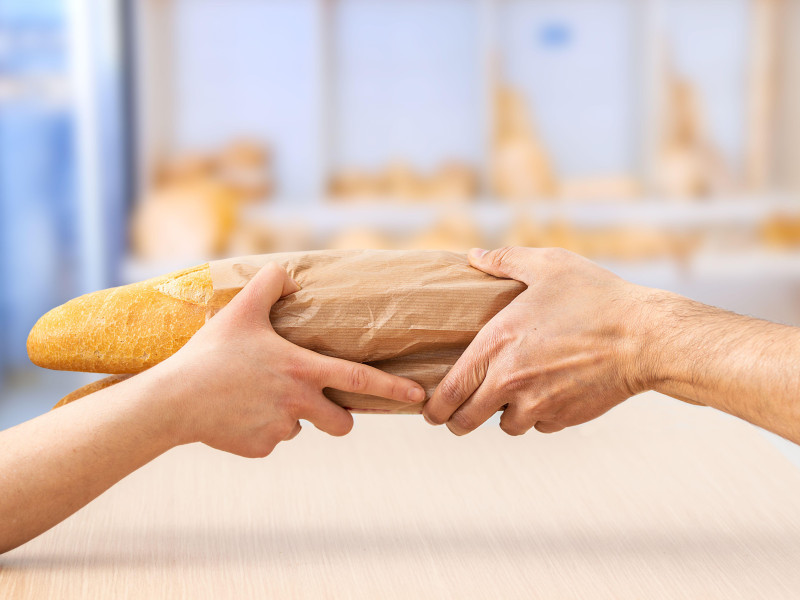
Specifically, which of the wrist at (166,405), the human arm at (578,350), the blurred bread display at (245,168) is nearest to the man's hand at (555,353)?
the human arm at (578,350)

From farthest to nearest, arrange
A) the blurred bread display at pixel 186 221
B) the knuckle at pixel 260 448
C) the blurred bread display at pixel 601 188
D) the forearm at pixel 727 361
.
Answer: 1. the blurred bread display at pixel 601 188
2. the blurred bread display at pixel 186 221
3. the knuckle at pixel 260 448
4. the forearm at pixel 727 361

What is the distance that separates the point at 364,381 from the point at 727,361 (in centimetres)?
30

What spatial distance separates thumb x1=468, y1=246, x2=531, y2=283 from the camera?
2.44 feet

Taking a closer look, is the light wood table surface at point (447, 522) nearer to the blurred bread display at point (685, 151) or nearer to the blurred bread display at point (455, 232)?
the blurred bread display at point (455, 232)

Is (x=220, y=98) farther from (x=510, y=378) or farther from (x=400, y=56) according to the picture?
(x=510, y=378)

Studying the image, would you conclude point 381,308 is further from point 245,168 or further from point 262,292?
point 245,168

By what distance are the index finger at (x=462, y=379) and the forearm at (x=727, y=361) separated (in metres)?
0.14

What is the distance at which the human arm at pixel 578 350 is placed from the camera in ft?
2.16

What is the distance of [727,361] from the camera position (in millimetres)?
631

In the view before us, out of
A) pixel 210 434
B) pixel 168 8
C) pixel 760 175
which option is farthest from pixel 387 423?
pixel 760 175

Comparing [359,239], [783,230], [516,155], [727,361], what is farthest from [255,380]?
[783,230]

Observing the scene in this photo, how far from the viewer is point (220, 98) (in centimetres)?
208

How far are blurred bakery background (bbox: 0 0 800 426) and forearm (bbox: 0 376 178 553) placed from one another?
136 cm

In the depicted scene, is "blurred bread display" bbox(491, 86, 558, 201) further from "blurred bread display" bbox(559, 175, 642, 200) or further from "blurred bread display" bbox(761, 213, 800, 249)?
"blurred bread display" bbox(761, 213, 800, 249)
